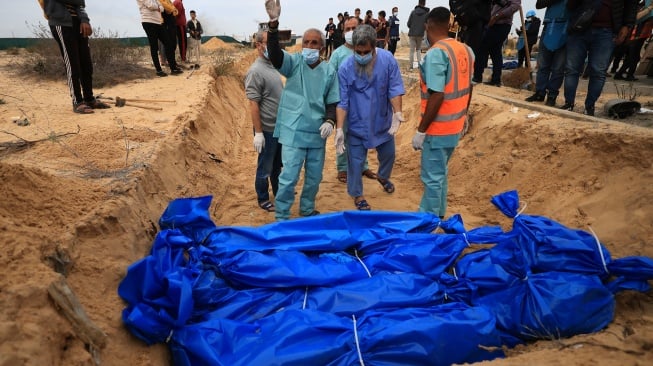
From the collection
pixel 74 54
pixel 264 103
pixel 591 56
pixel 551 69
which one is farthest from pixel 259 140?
pixel 551 69

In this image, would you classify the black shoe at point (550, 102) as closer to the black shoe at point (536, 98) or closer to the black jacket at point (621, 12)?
the black shoe at point (536, 98)

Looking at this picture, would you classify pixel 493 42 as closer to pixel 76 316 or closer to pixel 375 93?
pixel 375 93

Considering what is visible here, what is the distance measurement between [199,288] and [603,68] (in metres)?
4.72

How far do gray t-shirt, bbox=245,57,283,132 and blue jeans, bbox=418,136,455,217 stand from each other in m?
1.40

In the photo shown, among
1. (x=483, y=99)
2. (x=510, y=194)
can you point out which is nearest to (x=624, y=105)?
(x=483, y=99)

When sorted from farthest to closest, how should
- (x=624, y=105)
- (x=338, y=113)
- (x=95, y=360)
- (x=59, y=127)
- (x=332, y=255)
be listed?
1. (x=624, y=105)
2. (x=59, y=127)
3. (x=338, y=113)
4. (x=332, y=255)
5. (x=95, y=360)

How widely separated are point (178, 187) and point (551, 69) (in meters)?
4.91

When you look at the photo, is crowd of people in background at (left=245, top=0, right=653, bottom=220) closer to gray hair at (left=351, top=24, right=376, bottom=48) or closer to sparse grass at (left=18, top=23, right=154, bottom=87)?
gray hair at (left=351, top=24, right=376, bottom=48)

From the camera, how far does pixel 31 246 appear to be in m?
1.82

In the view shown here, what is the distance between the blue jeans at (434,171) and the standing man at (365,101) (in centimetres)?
54

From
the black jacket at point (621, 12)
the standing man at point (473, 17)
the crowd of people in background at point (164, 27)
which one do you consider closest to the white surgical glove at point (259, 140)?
the black jacket at point (621, 12)

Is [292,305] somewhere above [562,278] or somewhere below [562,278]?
below

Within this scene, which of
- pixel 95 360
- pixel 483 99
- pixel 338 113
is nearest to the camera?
pixel 95 360

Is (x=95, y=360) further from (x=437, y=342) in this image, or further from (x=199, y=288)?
(x=437, y=342)
